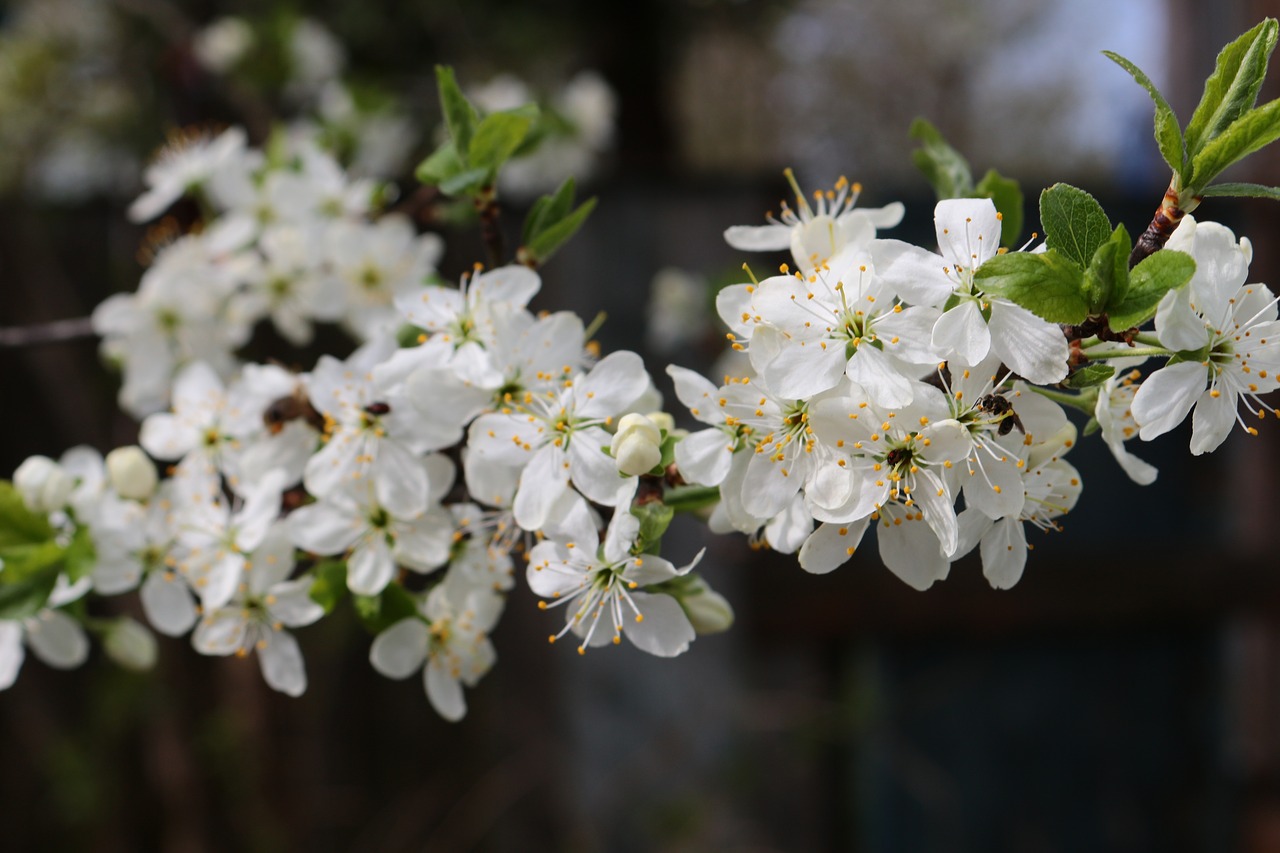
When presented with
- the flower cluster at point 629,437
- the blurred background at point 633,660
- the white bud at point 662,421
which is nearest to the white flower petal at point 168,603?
the flower cluster at point 629,437

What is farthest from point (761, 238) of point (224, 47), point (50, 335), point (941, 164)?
point (224, 47)

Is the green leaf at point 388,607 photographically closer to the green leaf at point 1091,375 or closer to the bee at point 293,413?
the bee at point 293,413

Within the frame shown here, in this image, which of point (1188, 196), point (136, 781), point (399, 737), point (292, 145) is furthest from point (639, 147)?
point (1188, 196)

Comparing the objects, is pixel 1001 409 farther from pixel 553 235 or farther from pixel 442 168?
pixel 442 168

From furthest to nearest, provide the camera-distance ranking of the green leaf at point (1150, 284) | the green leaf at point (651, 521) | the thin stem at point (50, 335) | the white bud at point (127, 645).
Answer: the thin stem at point (50, 335)
the white bud at point (127, 645)
the green leaf at point (651, 521)
the green leaf at point (1150, 284)

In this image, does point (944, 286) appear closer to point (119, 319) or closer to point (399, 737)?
point (119, 319)
